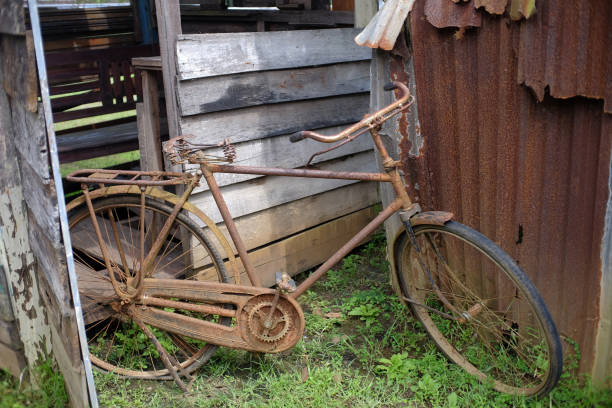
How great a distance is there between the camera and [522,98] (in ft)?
9.05

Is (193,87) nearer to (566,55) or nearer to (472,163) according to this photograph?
(472,163)

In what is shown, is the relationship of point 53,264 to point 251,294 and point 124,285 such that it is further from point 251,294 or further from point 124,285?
point 251,294

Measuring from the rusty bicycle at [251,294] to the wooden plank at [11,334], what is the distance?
363mm

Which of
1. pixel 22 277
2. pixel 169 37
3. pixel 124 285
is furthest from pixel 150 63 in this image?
pixel 22 277

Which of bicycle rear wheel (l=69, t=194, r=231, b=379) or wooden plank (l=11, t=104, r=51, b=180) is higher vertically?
wooden plank (l=11, t=104, r=51, b=180)

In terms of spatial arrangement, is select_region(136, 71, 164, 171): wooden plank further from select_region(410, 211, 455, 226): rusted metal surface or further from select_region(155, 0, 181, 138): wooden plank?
select_region(410, 211, 455, 226): rusted metal surface

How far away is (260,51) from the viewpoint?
3.64m

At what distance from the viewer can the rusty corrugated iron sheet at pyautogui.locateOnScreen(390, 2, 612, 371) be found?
2.59m

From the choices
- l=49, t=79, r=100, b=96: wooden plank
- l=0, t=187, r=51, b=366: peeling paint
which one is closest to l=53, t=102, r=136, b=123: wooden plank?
l=49, t=79, r=100, b=96: wooden plank

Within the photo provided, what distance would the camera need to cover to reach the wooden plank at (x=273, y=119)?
11.4 feet

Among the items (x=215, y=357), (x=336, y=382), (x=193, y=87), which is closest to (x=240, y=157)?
(x=193, y=87)

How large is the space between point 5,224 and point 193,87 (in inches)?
49.7

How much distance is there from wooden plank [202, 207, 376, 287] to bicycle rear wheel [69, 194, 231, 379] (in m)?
0.24

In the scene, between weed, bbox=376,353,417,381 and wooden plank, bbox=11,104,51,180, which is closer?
wooden plank, bbox=11,104,51,180
